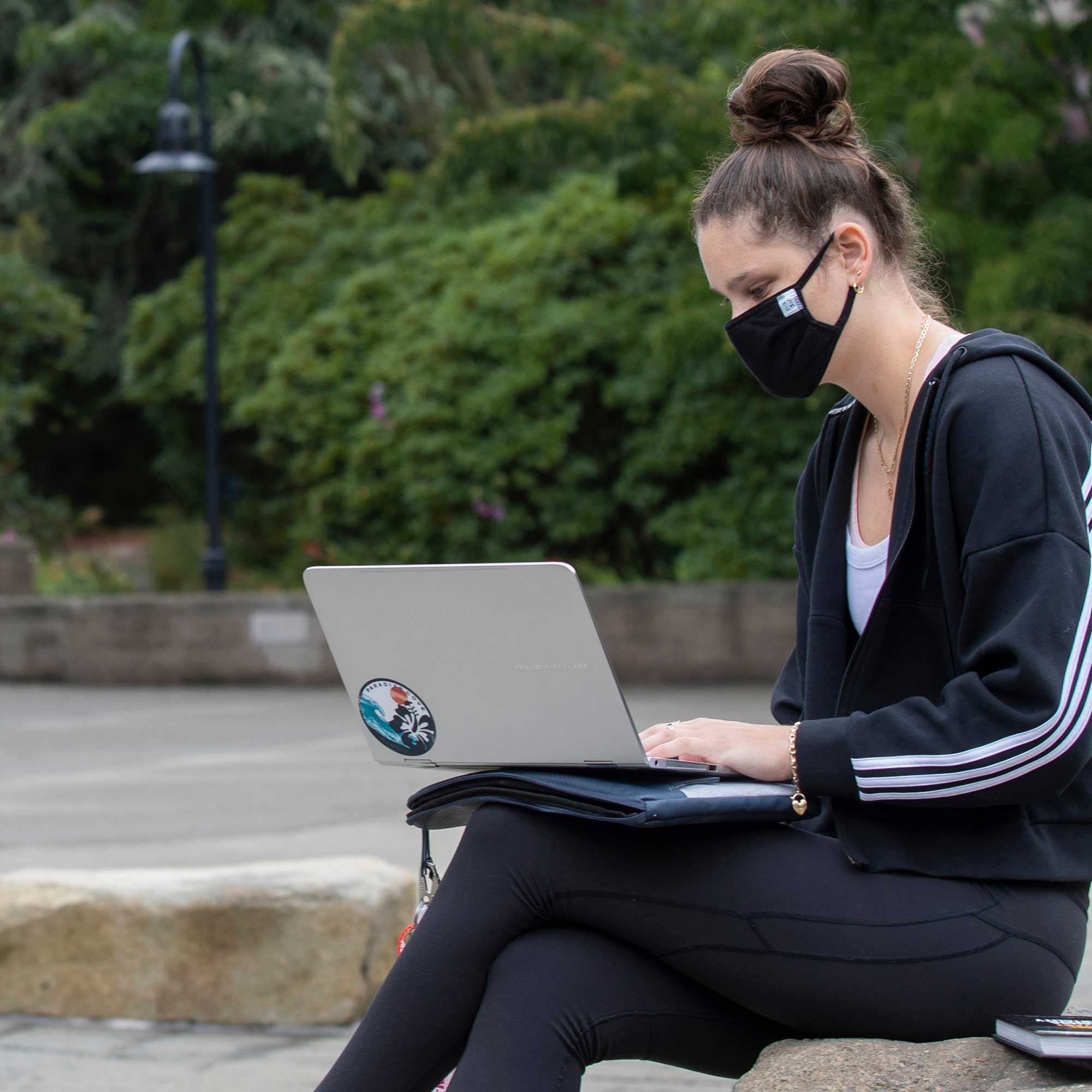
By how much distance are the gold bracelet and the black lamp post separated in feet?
31.8

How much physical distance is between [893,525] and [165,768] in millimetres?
5885

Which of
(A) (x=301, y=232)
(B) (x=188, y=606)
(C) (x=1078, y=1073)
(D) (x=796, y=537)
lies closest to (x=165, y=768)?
(B) (x=188, y=606)

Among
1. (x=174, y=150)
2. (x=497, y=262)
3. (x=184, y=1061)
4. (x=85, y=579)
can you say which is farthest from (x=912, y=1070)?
(x=85, y=579)

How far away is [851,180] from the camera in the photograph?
6.54 feet

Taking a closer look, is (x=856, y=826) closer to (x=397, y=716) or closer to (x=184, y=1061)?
(x=397, y=716)

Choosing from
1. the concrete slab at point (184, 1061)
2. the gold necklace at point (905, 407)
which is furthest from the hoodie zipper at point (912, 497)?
the concrete slab at point (184, 1061)

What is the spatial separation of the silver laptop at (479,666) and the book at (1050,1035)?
0.44 m

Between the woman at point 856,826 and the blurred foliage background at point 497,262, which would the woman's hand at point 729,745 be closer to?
the woman at point 856,826

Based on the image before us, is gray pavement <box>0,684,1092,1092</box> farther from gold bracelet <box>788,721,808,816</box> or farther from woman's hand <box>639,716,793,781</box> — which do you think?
gold bracelet <box>788,721,808,816</box>

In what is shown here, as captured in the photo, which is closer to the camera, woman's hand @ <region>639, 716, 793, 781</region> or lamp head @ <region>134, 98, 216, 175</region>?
woman's hand @ <region>639, 716, 793, 781</region>

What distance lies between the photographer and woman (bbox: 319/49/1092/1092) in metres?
1.75

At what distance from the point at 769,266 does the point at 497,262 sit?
31.4 ft

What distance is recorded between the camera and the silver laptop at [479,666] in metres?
1.79

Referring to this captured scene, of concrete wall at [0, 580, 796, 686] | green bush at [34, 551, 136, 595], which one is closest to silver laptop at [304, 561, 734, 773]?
concrete wall at [0, 580, 796, 686]
